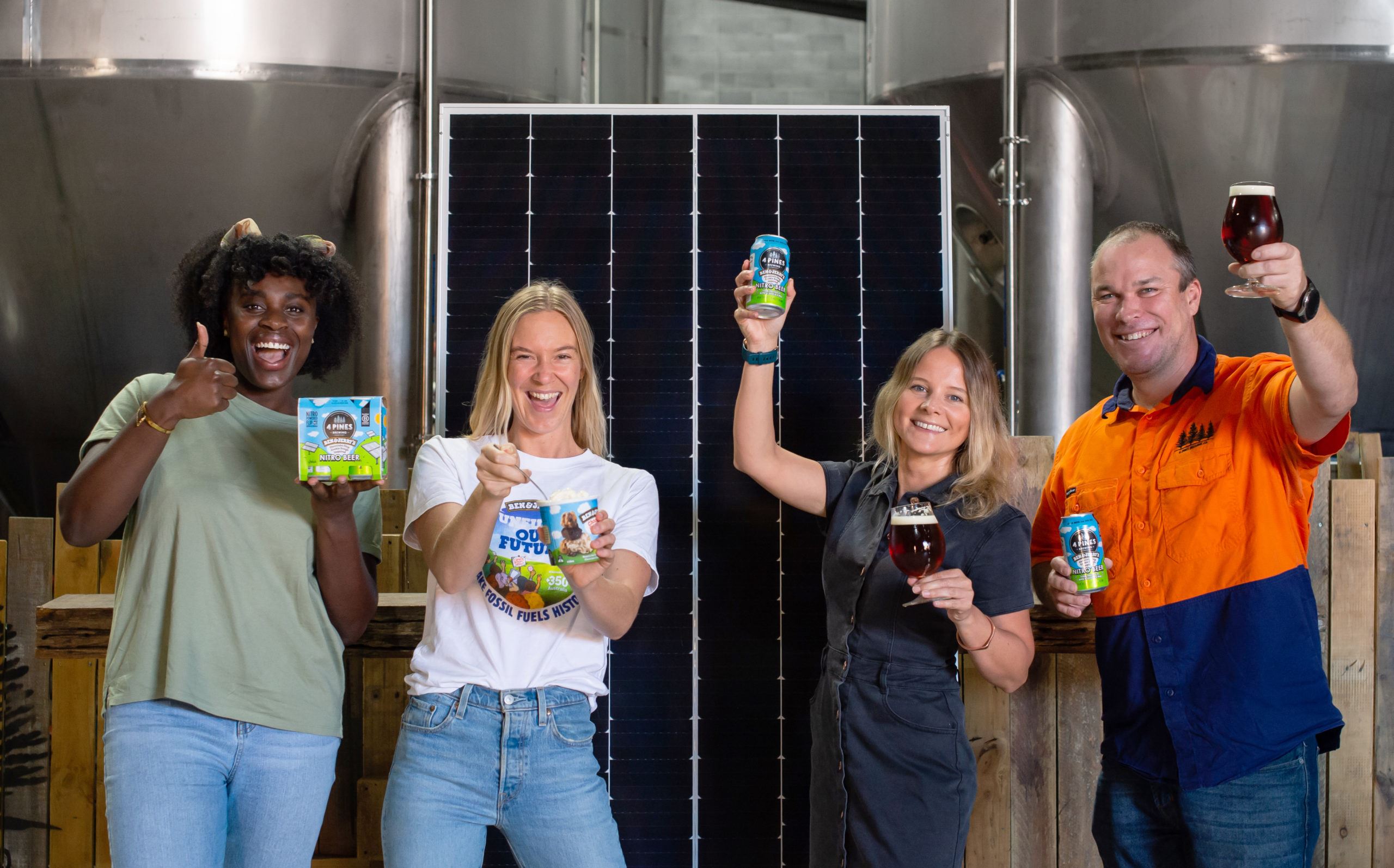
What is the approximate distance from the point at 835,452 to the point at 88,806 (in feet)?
10.1

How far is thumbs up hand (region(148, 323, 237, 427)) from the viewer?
2.63m

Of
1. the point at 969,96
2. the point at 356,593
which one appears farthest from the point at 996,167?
the point at 356,593

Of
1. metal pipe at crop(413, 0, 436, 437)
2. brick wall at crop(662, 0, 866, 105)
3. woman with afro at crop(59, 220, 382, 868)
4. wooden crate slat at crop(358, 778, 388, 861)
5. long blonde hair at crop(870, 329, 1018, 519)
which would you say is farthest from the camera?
brick wall at crop(662, 0, 866, 105)

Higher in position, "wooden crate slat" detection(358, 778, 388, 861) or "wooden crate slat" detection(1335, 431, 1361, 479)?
"wooden crate slat" detection(1335, 431, 1361, 479)

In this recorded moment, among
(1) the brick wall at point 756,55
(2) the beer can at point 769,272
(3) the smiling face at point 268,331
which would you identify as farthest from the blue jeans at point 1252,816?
(1) the brick wall at point 756,55

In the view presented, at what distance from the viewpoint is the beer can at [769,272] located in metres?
3.14

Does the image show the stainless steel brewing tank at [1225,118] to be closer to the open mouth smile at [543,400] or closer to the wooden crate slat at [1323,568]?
the wooden crate slat at [1323,568]

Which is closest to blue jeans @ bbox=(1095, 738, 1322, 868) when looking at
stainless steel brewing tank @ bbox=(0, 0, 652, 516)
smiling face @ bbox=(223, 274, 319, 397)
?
smiling face @ bbox=(223, 274, 319, 397)

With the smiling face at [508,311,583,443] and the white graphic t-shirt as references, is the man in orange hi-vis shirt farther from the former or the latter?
the smiling face at [508,311,583,443]

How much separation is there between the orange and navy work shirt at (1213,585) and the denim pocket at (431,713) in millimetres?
1753

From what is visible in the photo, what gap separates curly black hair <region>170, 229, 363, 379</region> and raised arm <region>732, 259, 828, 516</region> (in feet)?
3.77

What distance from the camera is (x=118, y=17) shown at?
6508mm

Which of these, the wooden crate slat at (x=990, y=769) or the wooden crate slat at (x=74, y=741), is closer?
the wooden crate slat at (x=990, y=769)

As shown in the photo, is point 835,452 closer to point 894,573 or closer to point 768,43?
point 894,573
